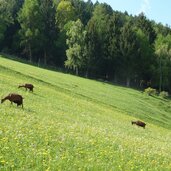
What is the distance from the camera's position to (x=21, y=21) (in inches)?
5251

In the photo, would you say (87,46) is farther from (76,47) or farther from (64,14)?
(64,14)

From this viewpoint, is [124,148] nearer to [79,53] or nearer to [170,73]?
[79,53]

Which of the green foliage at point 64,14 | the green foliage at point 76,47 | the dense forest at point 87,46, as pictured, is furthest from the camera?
the green foliage at point 64,14

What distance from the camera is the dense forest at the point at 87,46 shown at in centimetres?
12331

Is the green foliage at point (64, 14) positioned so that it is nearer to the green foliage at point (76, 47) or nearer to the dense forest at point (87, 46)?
the dense forest at point (87, 46)

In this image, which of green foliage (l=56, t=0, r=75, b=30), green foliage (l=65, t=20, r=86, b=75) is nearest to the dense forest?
green foliage (l=65, t=20, r=86, b=75)

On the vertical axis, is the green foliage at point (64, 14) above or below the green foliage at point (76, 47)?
above

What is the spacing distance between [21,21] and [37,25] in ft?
18.4

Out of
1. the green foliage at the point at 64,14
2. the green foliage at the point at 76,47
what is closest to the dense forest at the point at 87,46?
the green foliage at the point at 76,47

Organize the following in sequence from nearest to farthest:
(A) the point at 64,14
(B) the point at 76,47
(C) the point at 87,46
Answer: (B) the point at 76,47 → (C) the point at 87,46 → (A) the point at 64,14

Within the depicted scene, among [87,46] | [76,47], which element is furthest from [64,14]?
[76,47]

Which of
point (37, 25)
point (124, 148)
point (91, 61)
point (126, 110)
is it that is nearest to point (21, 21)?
point (37, 25)

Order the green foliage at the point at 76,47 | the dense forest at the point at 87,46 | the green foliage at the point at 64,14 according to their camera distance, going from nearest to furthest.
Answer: the green foliage at the point at 76,47 → the dense forest at the point at 87,46 → the green foliage at the point at 64,14

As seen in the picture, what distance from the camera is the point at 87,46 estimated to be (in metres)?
122
